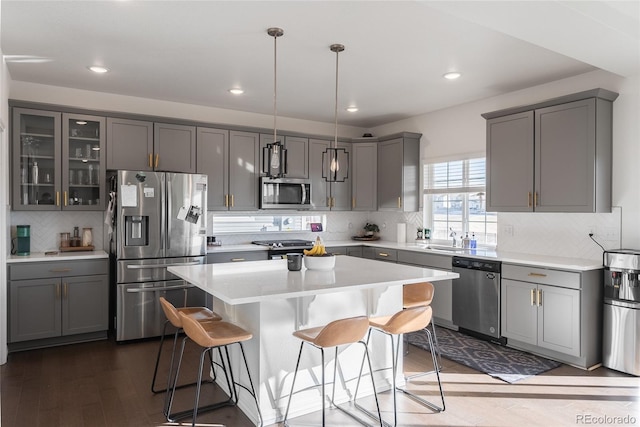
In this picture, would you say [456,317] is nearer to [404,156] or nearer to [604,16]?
[404,156]

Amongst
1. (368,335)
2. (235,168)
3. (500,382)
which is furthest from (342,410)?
(235,168)

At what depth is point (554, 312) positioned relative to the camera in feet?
12.4

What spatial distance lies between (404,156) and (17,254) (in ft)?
14.8

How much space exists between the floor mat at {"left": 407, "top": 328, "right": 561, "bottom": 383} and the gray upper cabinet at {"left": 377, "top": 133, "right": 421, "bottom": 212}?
74.6 inches

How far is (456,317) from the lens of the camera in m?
4.68

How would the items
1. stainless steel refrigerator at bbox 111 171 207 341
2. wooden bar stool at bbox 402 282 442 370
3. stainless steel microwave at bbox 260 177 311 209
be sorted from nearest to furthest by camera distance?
wooden bar stool at bbox 402 282 442 370
stainless steel refrigerator at bbox 111 171 207 341
stainless steel microwave at bbox 260 177 311 209

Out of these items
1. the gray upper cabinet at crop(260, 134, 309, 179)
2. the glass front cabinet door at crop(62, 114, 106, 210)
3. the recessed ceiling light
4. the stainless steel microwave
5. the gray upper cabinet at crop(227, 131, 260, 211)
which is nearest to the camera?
the recessed ceiling light

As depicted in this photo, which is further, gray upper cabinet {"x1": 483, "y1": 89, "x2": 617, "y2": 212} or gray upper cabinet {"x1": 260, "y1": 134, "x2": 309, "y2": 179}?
gray upper cabinet {"x1": 260, "y1": 134, "x2": 309, "y2": 179}

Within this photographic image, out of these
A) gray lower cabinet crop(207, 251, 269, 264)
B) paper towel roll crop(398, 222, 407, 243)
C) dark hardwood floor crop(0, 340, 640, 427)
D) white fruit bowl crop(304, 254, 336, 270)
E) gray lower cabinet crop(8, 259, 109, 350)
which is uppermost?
paper towel roll crop(398, 222, 407, 243)

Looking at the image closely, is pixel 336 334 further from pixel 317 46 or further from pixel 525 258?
pixel 525 258

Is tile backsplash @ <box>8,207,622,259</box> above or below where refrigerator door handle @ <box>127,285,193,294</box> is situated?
above

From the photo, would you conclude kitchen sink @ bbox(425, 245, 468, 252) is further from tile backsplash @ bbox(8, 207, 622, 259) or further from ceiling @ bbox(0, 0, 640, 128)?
ceiling @ bbox(0, 0, 640, 128)

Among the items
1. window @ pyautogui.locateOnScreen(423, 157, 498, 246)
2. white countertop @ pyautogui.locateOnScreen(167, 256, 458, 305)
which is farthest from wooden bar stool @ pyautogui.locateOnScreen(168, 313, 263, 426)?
window @ pyautogui.locateOnScreen(423, 157, 498, 246)

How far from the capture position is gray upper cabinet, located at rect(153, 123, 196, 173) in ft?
16.0
